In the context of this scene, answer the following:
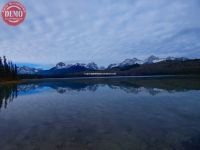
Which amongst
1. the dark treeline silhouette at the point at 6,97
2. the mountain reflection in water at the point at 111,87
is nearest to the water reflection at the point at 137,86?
the mountain reflection in water at the point at 111,87

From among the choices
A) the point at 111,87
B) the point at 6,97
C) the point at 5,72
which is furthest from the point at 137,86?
the point at 5,72

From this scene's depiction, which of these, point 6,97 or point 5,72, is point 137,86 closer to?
point 6,97

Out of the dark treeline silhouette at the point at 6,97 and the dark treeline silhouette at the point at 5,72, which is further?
the dark treeline silhouette at the point at 5,72

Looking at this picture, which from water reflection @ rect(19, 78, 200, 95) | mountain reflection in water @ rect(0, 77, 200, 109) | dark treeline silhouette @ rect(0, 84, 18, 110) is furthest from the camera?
water reflection @ rect(19, 78, 200, 95)

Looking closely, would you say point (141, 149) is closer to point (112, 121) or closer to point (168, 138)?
point (168, 138)

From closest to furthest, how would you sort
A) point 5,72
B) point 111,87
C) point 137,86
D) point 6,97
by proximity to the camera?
point 6,97
point 137,86
point 111,87
point 5,72

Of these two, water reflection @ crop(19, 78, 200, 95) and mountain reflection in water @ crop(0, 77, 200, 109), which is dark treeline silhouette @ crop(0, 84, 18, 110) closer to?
mountain reflection in water @ crop(0, 77, 200, 109)

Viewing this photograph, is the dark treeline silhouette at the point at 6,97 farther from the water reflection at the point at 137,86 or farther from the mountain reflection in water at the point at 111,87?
the water reflection at the point at 137,86

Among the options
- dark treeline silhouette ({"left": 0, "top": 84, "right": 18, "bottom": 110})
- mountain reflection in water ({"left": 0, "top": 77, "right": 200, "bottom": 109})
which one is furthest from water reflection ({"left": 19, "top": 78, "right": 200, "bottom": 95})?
dark treeline silhouette ({"left": 0, "top": 84, "right": 18, "bottom": 110})

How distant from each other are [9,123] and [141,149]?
869 cm

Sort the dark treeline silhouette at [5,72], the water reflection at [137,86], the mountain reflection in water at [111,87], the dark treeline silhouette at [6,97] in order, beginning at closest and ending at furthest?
the dark treeline silhouette at [6,97]
the mountain reflection in water at [111,87]
the water reflection at [137,86]
the dark treeline silhouette at [5,72]

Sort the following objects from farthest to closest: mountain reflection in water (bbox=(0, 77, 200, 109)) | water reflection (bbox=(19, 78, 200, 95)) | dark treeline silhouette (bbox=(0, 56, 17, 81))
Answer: dark treeline silhouette (bbox=(0, 56, 17, 81))
water reflection (bbox=(19, 78, 200, 95))
mountain reflection in water (bbox=(0, 77, 200, 109))

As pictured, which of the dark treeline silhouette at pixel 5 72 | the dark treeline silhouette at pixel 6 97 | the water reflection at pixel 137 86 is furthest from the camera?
the dark treeline silhouette at pixel 5 72

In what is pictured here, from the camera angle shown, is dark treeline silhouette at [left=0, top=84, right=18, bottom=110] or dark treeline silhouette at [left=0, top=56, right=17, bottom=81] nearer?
dark treeline silhouette at [left=0, top=84, right=18, bottom=110]
